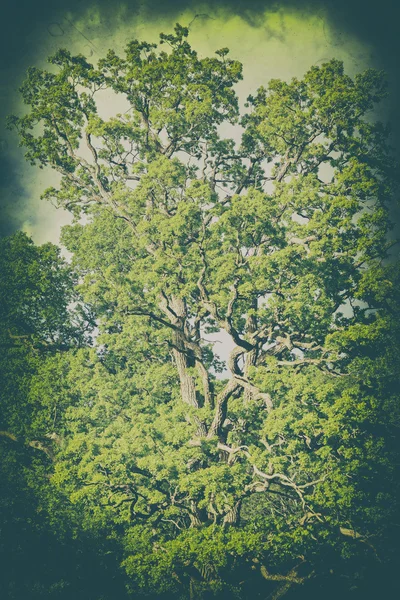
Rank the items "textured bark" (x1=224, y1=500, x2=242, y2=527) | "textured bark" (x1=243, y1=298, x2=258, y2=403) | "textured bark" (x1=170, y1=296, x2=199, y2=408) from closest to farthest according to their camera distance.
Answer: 1. "textured bark" (x1=224, y1=500, x2=242, y2=527)
2. "textured bark" (x1=243, y1=298, x2=258, y2=403)
3. "textured bark" (x1=170, y1=296, x2=199, y2=408)

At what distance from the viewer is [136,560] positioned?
1025 centimetres

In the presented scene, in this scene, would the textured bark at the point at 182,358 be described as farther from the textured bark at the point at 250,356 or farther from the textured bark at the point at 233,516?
the textured bark at the point at 233,516

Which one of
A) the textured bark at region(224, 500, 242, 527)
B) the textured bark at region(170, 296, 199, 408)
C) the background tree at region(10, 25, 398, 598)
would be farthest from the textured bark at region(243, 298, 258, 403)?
the textured bark at region(224, 500, 242, 527)

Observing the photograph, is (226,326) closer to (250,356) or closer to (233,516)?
(250,356)

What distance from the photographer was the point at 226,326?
12.9m

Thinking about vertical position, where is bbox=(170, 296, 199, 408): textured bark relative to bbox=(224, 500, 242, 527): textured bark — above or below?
above

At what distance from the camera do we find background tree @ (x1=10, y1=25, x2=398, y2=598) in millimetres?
10742

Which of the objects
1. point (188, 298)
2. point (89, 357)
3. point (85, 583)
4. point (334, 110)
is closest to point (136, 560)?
point (85, 583)

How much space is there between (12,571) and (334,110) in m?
15.0

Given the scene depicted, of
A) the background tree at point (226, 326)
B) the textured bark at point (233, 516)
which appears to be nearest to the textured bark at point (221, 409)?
the background tree at point (226, 326)

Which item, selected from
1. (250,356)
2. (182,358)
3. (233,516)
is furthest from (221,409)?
(233,516)

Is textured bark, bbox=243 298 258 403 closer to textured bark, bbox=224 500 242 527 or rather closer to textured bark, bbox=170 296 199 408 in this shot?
textured bark, bbox=170 296 199 408

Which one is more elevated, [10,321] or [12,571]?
[10,321]

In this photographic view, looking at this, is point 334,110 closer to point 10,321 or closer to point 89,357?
point 89,357
